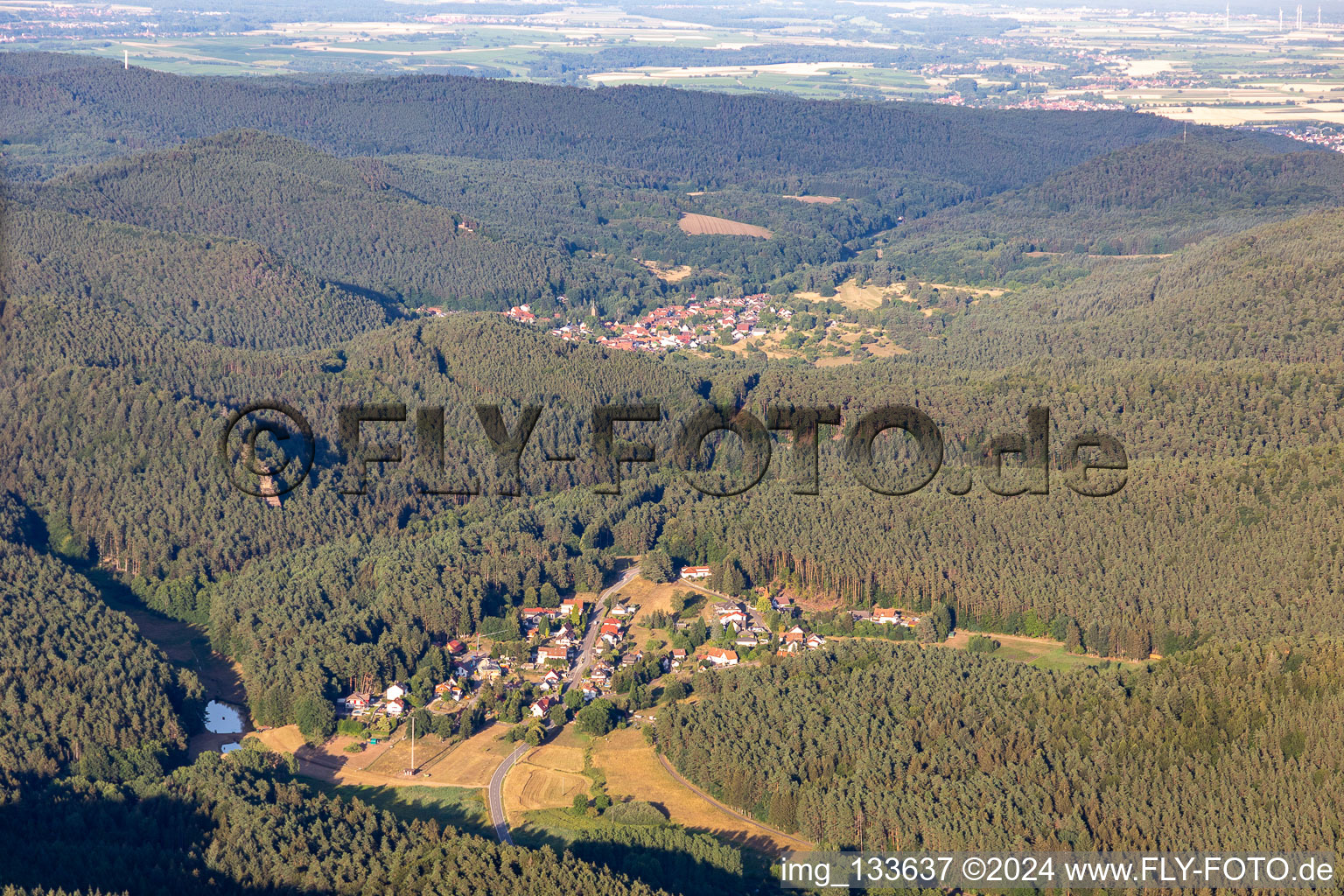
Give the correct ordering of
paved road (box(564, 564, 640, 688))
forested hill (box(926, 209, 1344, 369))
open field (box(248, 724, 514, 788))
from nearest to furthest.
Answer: open field (box(248, 724, 514, 788)) < paved road (box(564, 564, 640, 688)) < forested hill (box(926, 209, 1344, 369))

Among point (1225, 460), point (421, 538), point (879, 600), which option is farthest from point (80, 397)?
point (1225, 460)

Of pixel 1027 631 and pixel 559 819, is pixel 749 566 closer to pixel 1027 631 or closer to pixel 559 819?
pixel 1027 631

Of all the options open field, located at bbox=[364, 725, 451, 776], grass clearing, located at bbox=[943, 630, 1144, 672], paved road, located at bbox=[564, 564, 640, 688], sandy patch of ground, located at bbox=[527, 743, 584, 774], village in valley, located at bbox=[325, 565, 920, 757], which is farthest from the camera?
grass clearing, located at bbox=[943, 630, 1144, 672]

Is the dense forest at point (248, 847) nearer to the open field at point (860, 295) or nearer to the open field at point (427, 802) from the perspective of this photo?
the open field at point (427, 802)

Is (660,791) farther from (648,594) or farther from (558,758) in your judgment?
(648,594)

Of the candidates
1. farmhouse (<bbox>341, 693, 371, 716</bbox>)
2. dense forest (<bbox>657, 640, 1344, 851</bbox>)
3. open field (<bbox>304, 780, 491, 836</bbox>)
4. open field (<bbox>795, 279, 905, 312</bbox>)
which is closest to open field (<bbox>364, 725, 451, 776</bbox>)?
open field (<bbox>304, 780, 491, 836</bbox>)

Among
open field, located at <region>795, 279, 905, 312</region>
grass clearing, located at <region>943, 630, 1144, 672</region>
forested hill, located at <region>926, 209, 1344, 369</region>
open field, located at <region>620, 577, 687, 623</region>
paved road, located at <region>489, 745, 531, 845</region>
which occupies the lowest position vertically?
paved road, located at <region>489, 745, 531, 845</region>

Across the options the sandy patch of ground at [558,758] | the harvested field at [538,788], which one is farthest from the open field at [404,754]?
the sandy patch of ground at [558,758]

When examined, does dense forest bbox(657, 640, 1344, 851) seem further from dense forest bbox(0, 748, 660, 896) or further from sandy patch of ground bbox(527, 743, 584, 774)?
dense forest bbox(0, 748, 660, 896)

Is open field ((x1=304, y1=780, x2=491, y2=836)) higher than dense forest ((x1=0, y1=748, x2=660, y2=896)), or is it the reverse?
dense forest ((x1=0, y1=748, x2=660, y2=896))
